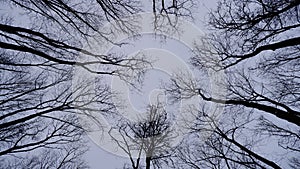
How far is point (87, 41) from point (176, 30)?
2046 mm

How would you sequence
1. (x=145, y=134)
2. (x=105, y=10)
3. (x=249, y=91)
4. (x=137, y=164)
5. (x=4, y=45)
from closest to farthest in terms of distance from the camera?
1. (x=4, y=45)
2. (x=105, y=10)
3. (x=249, y=91)
4. (x=137, y=164)
5. (x=145, y=134)

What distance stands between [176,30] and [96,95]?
315 centimetres

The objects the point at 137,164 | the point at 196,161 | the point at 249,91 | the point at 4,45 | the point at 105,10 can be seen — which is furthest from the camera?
the point at 137,164

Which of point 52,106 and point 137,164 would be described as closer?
point 52,106

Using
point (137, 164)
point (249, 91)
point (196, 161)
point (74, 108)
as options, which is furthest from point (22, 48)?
point (137, 164)

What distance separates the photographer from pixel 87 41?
474 centimetres

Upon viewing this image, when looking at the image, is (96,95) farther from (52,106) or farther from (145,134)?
(145,134)

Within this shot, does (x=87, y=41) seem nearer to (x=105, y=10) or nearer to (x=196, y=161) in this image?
(x=105, y=10)

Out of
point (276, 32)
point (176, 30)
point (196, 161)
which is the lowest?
point (196, 161)

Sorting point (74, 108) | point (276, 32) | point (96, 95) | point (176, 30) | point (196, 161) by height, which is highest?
point (176, 30)

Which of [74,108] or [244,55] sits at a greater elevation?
[244,55]

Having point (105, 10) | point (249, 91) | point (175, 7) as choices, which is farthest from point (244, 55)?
point (105, 10)

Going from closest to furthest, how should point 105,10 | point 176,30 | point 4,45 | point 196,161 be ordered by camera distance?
point 4,45 < point 105,10 < point 176,30 < point 196,161

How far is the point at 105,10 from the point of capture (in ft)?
14.7
